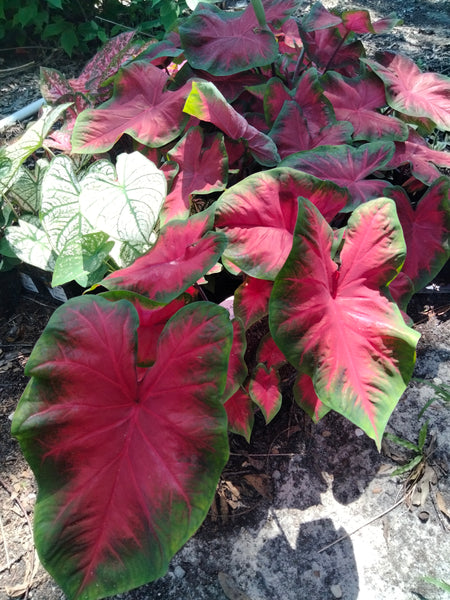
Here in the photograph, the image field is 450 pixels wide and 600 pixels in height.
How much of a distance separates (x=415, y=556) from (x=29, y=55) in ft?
10.5

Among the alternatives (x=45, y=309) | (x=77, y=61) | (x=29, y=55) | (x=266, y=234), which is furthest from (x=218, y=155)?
(x=29, y=55)

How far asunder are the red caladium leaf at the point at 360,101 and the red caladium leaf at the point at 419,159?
2.8 inches

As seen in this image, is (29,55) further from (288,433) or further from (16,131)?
(288,433)

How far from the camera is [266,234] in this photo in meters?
1.10

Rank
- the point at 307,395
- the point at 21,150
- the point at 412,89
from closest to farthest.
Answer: the point at 307,395 → the point at 21,150 → the point at 412,89

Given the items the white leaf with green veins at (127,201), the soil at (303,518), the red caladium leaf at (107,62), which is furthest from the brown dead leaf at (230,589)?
the red caladium leaf at (107,62)

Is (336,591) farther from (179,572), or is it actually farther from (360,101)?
(360,101)

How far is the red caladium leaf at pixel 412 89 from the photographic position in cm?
150

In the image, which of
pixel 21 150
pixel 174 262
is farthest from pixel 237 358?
pixel 21 150

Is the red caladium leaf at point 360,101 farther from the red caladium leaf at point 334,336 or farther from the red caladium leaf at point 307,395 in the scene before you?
the red caladium leaf at point 307,395

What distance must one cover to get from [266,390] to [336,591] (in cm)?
48

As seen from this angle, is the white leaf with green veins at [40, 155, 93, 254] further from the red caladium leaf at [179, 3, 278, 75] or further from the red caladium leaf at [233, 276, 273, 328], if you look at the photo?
the red caladium leaf at [179, 3, 278, 75]

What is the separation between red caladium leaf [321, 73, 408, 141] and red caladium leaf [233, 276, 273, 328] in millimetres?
639

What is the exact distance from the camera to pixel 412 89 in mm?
1580
